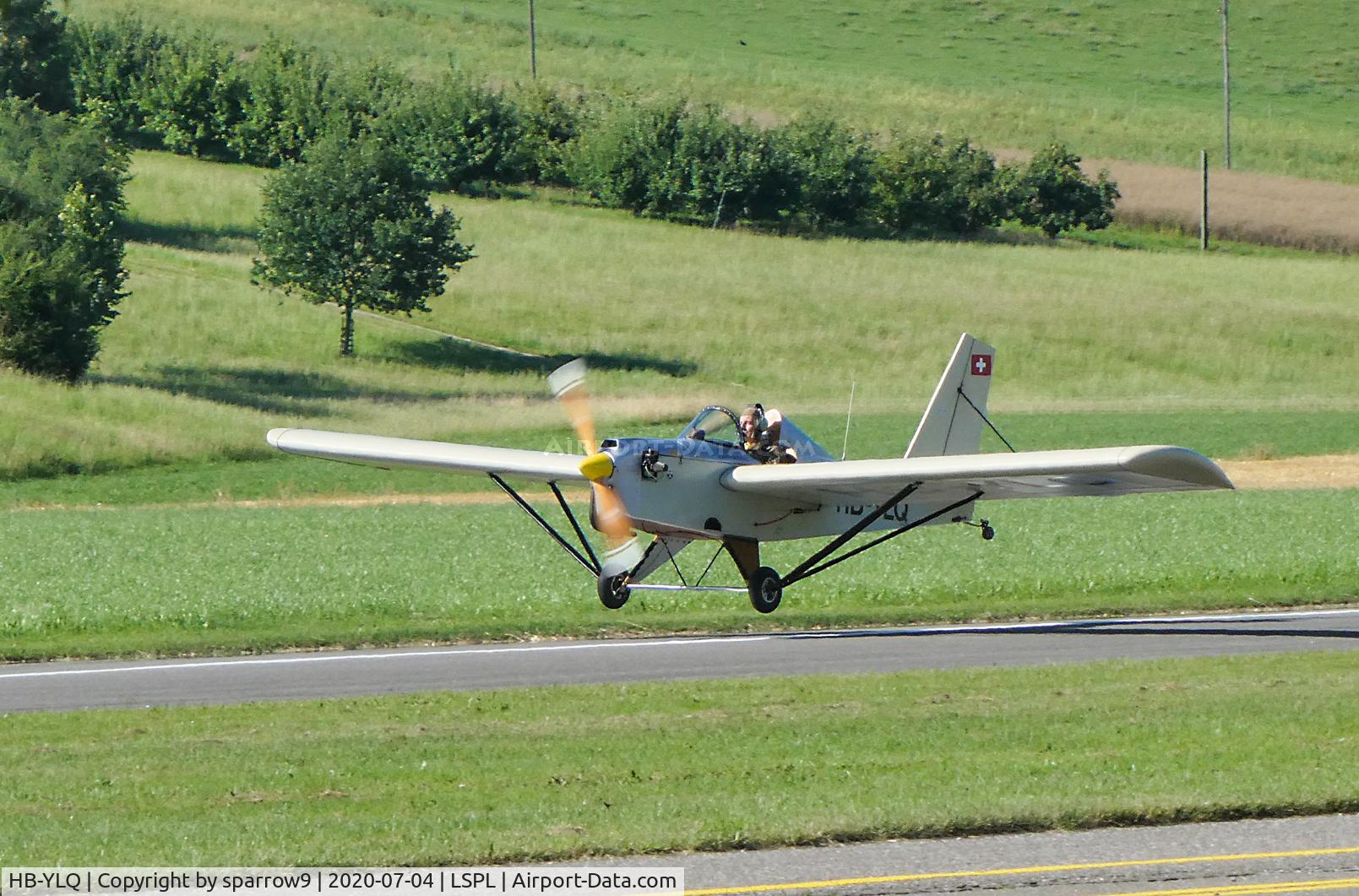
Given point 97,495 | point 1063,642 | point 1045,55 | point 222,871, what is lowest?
point 97,495

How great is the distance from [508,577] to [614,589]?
36.0ft

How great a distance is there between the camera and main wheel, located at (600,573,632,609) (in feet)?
60.0

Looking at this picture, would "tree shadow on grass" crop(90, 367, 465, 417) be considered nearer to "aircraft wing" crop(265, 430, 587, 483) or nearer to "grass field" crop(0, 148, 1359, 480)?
"grass field" crop(0, 148, 1359, 480)

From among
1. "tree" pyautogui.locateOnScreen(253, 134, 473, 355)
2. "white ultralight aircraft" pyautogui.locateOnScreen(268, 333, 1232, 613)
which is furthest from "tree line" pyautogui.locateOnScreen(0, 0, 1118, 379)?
"white ultralight aircraft" pyautogui.locateOnScreen(268, 333, 1232, 613)

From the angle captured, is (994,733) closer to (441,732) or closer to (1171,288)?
(441,732)

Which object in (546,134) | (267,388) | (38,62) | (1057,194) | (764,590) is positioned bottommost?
(267,388)

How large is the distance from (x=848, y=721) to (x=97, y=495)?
110 feet

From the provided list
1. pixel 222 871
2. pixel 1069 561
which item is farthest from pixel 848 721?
pixel 1069 561

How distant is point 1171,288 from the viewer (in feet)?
271

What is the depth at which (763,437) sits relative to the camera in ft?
63.0

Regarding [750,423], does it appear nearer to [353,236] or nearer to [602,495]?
[602,495]

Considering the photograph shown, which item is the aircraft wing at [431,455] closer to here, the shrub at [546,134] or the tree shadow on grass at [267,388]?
the tree shadow on grass at [267,388]

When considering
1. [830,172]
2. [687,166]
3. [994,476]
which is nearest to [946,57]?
[830,172]

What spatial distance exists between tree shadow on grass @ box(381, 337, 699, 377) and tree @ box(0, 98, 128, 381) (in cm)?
1136
